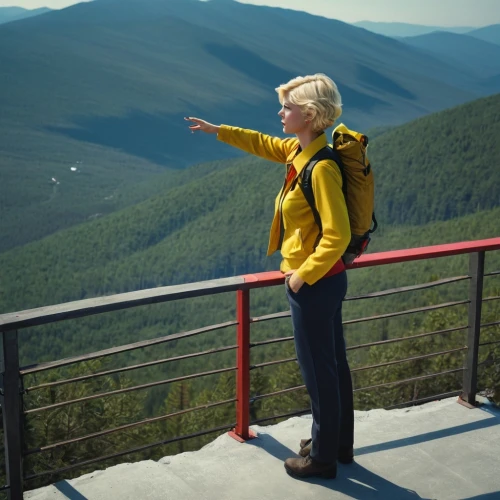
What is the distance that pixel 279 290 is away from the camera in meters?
61.7

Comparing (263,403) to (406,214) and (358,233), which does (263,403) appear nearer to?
(358,233)

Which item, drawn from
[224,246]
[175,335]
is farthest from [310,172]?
[224,246]

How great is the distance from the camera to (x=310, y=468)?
2.95 meters

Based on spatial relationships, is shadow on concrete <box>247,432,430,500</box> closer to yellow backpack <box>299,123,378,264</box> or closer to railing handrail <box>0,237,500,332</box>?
railing handrail <box>0,237,500,332</box>

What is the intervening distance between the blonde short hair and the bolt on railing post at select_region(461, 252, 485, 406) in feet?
4.29

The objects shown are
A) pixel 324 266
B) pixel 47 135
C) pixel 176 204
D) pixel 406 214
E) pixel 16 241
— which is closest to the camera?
pixel 324 266

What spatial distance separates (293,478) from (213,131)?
54.8 inches

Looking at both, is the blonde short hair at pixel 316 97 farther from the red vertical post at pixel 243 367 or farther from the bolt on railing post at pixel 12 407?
the bolt on railing post at pixel 12 407

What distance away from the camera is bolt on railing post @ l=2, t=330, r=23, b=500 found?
2549 mm

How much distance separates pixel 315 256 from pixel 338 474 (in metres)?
0.98

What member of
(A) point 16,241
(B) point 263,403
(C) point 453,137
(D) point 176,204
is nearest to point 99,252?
(D) point 176,204

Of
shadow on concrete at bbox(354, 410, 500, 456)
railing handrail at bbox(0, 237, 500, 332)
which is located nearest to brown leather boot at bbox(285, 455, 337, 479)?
shadow on concrete at bbox(354, 410, 500, 456)

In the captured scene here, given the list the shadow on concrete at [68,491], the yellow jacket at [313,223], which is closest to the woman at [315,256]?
→ the yellow jacket at [313,223]

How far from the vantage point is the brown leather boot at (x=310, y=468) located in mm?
2939
